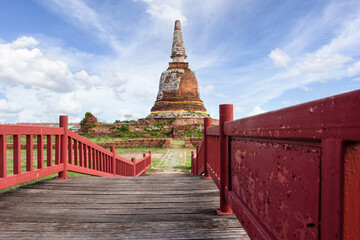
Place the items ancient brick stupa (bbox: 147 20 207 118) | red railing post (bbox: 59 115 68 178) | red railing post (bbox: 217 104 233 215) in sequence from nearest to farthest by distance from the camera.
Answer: red railing post (bbox: 217 104 233 215)
red railing post (bbox: 59 115 68 178)
ancient brick stupa (bbox: 147 20 207 118)

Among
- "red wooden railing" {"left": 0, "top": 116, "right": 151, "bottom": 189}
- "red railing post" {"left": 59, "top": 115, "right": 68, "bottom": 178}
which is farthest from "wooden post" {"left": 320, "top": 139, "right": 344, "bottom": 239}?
"red railing post" {"left": 59, "top": 115, "right": 68, "bottom": 178}

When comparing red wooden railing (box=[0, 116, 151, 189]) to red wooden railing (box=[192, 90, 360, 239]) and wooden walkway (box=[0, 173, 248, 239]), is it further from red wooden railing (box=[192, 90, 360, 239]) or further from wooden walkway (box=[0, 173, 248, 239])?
red wooden railing (box=[192, 90, 360, 239])

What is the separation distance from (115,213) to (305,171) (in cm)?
206

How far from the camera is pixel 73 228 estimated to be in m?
1.99

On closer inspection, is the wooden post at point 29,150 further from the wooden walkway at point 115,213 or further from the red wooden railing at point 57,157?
the wooden walkway at point 115,213

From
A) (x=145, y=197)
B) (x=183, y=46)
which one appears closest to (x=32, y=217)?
(x=145, y=197)

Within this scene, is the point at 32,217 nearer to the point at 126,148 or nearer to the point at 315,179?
the point at 315,179

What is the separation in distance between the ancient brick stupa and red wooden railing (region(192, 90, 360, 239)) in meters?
23.4

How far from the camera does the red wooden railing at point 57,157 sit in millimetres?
2756

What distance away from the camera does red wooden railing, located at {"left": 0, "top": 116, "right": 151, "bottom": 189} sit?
276cm

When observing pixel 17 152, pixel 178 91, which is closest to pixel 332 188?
pixel 17 152

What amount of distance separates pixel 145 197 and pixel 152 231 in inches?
40.1

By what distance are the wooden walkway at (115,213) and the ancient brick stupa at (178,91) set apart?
21461 millimetres

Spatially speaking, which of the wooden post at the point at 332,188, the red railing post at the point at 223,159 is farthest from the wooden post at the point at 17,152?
the wooden post at the point at 332,188
